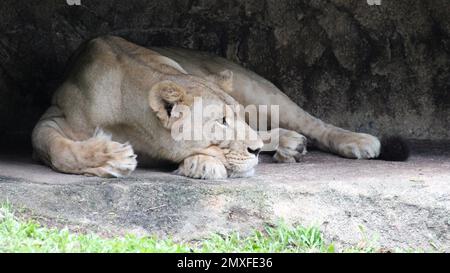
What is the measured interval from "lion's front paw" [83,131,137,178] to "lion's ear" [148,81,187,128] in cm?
30

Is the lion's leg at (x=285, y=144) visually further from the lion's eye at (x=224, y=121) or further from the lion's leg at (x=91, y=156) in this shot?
the lion's leg at (x=91, y=156)

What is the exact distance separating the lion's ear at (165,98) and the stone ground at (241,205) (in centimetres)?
48

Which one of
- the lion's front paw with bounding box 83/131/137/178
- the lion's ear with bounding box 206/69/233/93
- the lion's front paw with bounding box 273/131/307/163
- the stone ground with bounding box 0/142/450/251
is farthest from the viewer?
the lion's front paw with bounding box 273/131/307/163

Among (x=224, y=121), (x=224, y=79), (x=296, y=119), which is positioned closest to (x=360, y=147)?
(x=296, y=119)

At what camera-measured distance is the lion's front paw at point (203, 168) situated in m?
5.17

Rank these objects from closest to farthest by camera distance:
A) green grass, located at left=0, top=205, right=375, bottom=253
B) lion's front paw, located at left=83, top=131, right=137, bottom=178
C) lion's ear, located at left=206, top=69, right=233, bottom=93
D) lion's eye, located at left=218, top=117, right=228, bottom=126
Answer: green grass, located at left=0, top=205, right=375, bottom=253, lion's front paw, located at left=83, top=131, right=137, bottom=178, lion's eye, located at left=218, top=117, right=228, bottom=126, lion's ear, located at left=206, top=69, right=233, bottom=93

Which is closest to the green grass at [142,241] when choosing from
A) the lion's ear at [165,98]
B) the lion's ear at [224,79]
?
the lion's ear at [165,98]

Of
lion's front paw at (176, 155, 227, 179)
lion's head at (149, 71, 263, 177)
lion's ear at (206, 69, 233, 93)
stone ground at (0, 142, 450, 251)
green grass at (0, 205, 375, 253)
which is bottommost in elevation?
green grass at (0, 205, 375, 253)

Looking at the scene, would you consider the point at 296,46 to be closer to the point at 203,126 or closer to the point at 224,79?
the point at 224,79

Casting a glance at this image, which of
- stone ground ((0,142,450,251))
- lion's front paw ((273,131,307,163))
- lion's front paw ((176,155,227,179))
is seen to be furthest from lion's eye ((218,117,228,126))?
lion's front paw ((273,131,307,163))

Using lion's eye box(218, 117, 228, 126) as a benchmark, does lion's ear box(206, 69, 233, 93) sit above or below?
above

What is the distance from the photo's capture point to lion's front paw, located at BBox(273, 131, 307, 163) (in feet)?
19.7

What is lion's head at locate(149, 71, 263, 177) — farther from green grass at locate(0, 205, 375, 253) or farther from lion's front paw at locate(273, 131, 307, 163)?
green grass at locate(0, 205, 375, 253)
